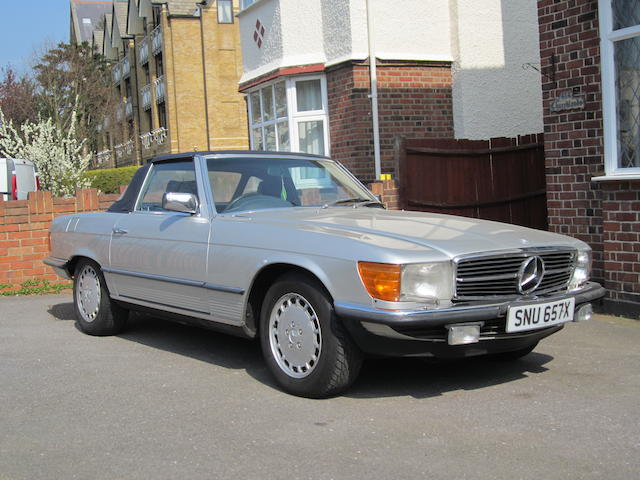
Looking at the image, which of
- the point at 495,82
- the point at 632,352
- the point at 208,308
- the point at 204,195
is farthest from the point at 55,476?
the point at 495,82

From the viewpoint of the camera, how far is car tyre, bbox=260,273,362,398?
4.48 meters

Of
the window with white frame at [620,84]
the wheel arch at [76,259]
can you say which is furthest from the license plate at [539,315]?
the wheel arch at [76,259]

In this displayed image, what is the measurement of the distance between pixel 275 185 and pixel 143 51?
114ft

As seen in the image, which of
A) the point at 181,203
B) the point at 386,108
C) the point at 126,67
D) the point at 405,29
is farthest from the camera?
the point at 126,67

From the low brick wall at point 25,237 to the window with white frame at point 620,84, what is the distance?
6.89m

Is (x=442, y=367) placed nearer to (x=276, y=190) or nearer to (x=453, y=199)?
(x=276, y=190)

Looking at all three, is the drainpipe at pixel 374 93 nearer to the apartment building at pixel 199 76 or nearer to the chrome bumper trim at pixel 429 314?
the chrome bumper trim at pixel 429 314

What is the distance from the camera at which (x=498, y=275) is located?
4.52m

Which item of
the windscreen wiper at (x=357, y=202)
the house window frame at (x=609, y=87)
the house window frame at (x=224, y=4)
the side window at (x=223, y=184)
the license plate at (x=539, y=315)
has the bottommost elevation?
the license plate at (x=539, y=315)

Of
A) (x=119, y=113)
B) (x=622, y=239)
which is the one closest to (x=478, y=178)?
(x=622, y=239)

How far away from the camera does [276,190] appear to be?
19.2 feet

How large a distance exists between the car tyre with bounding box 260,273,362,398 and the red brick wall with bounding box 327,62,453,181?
7.73 meters

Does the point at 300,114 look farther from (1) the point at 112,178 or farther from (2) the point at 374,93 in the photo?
(1) the point at 112,178

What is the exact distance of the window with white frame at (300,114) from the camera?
13234mm
